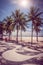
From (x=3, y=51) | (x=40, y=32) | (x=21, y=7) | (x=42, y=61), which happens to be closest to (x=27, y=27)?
(x=40, y=32)

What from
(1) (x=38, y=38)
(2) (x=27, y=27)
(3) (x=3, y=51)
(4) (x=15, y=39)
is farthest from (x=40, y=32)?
(3) (x=3, y=51)

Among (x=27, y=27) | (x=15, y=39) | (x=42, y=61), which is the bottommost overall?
(x=42, y=61)

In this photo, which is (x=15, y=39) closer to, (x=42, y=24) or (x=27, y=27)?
(x=27, y=27)

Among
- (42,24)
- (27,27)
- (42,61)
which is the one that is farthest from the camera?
(27,27)

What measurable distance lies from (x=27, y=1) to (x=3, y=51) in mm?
1248

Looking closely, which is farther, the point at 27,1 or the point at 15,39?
the point at 15,39

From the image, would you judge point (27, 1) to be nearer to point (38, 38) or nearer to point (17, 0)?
point (17, 0)

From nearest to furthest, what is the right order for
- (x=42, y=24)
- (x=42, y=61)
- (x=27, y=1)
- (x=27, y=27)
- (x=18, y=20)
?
(x=42, y=61) < (x=27, y=1) < (x=42, y=24) < (x=27, y=27) < (x=18, y=20)

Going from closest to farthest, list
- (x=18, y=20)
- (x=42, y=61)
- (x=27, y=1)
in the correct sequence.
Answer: (x=42, y=61), (x=27, y=1), (x=18, y=20)

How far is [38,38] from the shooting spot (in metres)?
3.20

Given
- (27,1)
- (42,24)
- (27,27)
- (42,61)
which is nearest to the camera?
(42,61)

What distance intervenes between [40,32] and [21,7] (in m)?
0.75

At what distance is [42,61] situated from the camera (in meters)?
2.54

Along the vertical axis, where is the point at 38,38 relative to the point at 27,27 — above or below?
below
